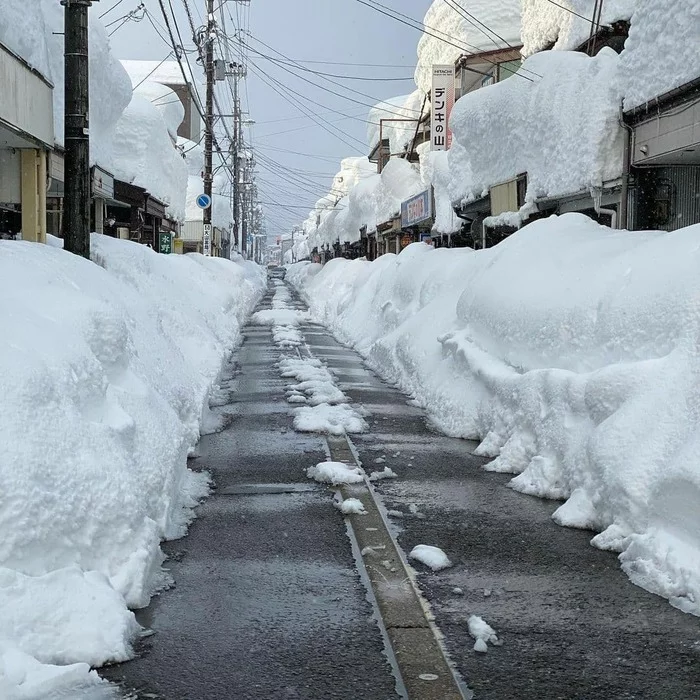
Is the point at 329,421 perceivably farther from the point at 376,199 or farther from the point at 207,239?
the point at 376,199

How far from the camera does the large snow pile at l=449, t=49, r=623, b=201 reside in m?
13.5

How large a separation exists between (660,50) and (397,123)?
42.3m

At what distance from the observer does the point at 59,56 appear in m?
15.5

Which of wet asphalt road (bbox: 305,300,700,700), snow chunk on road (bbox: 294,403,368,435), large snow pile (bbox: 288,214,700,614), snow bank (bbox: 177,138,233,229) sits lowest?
wet asphalt road (bbox: 305,300,700,700)

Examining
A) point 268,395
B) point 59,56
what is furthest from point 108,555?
point 59,56

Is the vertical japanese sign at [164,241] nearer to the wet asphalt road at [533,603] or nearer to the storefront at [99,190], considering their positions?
the storefront at [99,190]

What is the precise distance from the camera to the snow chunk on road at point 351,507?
18.7 feet

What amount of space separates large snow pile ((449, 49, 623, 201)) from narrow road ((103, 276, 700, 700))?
27.8ft

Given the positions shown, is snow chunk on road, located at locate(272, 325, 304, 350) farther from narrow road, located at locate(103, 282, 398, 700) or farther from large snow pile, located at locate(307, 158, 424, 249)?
large snow pile, located at locate(307, 158, 424, 249)

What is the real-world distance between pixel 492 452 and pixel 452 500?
62.2 inches

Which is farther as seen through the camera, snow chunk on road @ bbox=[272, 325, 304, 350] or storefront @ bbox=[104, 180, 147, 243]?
storefront @ bbox=[104, 180, 147, 243]

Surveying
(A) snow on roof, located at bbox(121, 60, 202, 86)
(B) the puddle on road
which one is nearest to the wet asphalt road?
(B) the puddle on road

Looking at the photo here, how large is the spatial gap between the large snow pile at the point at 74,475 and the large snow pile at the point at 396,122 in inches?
1508

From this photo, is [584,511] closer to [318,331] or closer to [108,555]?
[108,555]
